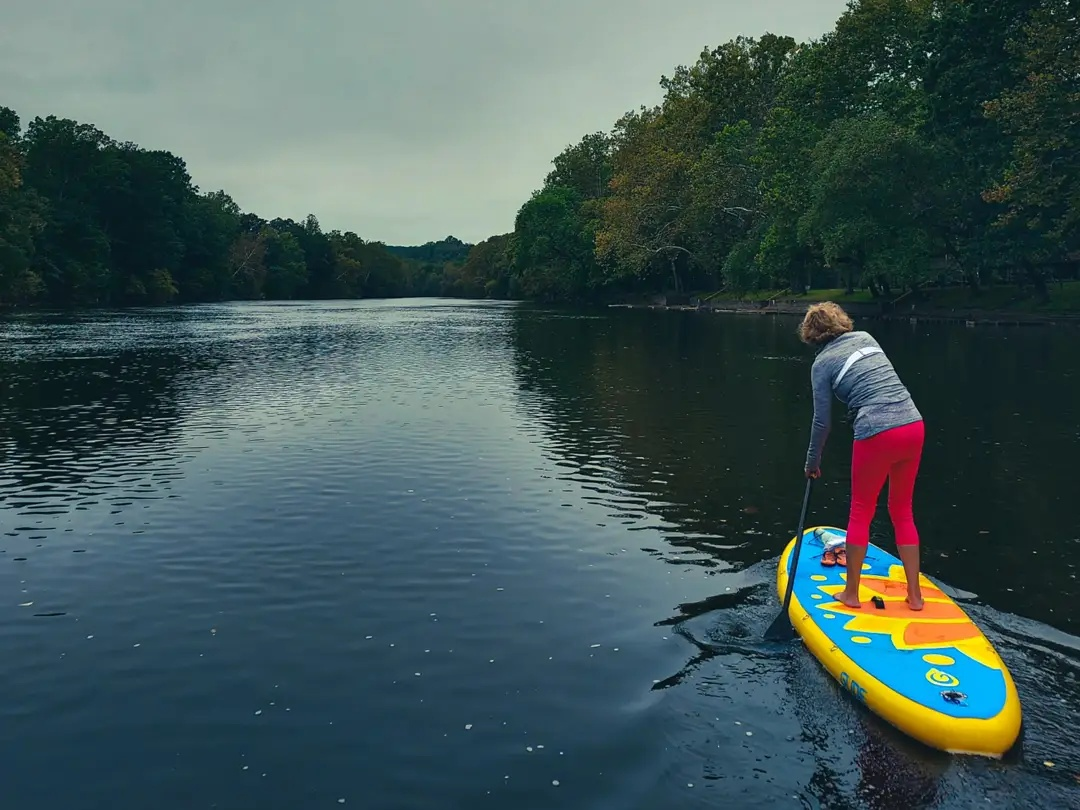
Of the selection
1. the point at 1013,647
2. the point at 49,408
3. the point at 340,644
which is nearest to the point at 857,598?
the point at 1013,647

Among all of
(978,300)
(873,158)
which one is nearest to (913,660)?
(873,158)

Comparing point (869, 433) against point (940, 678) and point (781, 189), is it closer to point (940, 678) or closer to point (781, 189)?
point (940, 678)

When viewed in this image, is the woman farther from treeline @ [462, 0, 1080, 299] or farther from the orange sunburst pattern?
treeline @ [462, 0, 1080, 299]

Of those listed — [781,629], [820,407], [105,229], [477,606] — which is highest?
[105,229]

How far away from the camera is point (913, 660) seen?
6.71 m

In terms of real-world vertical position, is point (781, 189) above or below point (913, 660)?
above

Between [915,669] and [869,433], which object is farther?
[869,433]

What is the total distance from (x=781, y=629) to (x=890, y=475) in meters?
1.86

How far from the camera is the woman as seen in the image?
7.66 metres

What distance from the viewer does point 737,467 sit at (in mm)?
15648

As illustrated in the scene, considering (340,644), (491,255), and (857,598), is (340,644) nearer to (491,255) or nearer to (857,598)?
(857,598)

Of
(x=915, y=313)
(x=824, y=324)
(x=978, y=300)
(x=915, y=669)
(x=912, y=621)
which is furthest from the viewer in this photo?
(x=915, y=313)

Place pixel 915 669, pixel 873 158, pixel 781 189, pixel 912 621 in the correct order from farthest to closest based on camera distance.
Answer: pixel 781 189 < pixel 873 158 < pixel 912 621 < pixel 915 669

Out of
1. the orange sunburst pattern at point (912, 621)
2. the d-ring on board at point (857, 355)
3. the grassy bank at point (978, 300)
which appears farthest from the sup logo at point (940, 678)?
the grassy bank at point (978, 300)
